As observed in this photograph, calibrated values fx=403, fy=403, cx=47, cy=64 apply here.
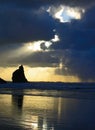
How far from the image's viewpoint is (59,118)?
23859mm

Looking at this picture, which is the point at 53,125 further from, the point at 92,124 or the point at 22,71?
the point at 22,71

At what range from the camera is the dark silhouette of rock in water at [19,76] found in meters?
136

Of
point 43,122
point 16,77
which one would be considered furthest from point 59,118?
point 16,77

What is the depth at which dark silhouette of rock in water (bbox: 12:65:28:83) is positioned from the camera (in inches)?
5336

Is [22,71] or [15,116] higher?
[22,71]

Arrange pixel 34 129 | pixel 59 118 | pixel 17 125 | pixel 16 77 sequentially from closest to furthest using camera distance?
1. pixel 34 129
2. pixel 17 125
3. pixel 59 118
4. pixel 16 77

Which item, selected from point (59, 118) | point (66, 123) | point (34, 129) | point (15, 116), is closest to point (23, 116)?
point (15, 116)

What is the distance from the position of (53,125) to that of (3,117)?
4.40 meters

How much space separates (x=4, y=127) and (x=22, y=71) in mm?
118304

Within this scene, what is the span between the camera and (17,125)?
20703mm

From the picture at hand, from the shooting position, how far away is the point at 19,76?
448 feet

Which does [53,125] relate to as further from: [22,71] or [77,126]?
[22,71]

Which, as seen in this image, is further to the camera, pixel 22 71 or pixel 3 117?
pixel 22 71

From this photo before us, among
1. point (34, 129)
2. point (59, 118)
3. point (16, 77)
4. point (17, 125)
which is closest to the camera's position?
point (34, 129)
